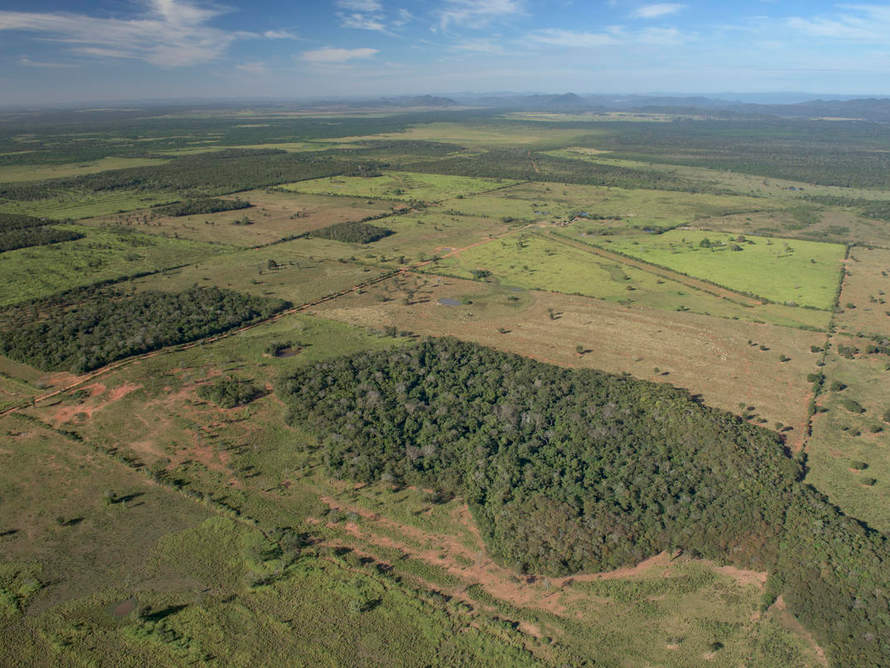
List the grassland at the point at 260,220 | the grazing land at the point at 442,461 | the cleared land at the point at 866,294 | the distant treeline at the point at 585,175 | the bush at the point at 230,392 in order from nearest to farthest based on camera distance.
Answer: the grazing land at the point at 442,461 → the bush at the point at 230,392 → the cleared land at the point at 866,294 → the grassland at the point at 260,220 → the distant treeline at the point at 585,175

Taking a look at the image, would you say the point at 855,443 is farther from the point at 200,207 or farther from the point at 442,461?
the point at 200,207

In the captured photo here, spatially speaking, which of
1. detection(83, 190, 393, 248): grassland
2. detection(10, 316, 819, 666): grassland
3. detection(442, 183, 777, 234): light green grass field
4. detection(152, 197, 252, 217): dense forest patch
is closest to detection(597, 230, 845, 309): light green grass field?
detection(442, 183, 777, 234): light green grass field

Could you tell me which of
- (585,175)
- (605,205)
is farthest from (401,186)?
(585,175)

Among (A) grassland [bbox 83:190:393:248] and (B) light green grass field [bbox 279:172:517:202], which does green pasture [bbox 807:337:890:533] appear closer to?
(A) grassland [bbox 83:190:393:248]

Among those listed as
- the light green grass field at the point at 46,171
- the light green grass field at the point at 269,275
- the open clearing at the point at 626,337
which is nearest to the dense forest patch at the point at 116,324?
the light green grass field at the point at 269,275

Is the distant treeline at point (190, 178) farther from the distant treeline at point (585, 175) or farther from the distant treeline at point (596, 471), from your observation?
the distant treeline at point (596, 471)

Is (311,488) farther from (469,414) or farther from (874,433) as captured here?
(874,433)

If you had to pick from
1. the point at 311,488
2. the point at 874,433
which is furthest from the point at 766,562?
the point at 311,488
